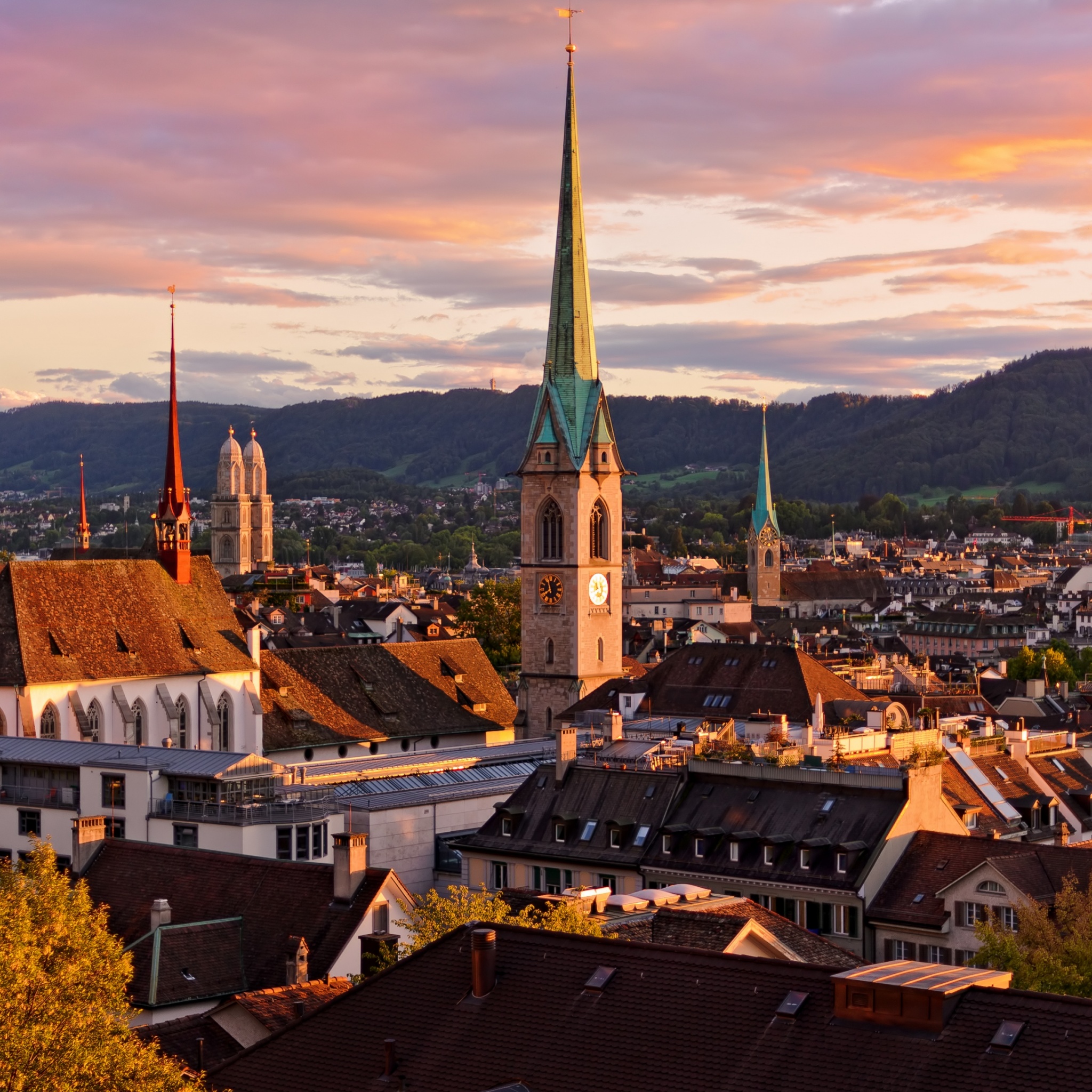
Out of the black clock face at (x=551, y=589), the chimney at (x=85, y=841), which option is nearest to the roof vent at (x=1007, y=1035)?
the chimney at (x=85, y=841)

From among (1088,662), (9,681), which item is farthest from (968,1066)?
(1088,662)

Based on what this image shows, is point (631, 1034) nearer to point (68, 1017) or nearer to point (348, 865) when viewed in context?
point (68, 1017)

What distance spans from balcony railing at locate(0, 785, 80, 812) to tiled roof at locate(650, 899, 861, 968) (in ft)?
81.3

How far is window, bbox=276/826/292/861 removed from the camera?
57375mm

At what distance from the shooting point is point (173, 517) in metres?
100

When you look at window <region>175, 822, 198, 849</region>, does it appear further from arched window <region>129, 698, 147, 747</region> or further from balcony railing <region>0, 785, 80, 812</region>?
arched window <region>129, 698, 147, 747</region>

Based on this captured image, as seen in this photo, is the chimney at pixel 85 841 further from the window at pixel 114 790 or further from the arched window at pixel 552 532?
the arched window at pixel 552 532

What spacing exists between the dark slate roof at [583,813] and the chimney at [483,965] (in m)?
28.2

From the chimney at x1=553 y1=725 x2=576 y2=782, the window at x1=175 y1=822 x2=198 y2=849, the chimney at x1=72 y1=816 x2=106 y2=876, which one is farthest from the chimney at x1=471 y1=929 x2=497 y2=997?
the chimney at x1=553 y1=725 x2=576 y2=782

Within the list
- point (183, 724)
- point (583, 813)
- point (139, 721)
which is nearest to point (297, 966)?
point (583, 813)

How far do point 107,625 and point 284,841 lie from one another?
87.1 ft

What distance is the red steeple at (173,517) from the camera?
89562mm

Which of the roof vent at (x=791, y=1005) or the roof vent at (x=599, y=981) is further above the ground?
the roof vent at (x=791, y=1005)

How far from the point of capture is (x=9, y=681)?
248ft
